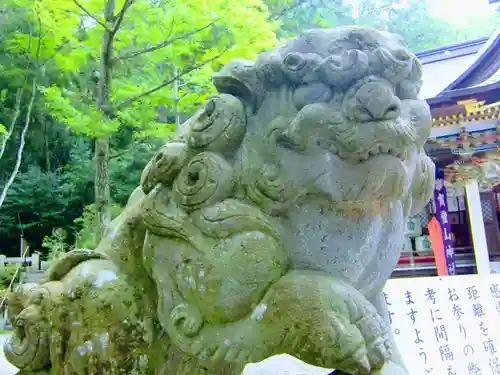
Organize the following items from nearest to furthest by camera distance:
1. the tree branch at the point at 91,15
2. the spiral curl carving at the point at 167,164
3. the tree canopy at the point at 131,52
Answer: the spiral curl carving at the point at 167,164 → the tree branch at the point at 91,15 → the tree canopy at the point at 131,52

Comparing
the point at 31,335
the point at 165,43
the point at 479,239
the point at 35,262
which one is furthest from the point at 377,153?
the point at 35,262

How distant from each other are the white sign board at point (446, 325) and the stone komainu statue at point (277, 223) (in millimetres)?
1068

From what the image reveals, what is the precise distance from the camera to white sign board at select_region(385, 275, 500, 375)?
2.14 m

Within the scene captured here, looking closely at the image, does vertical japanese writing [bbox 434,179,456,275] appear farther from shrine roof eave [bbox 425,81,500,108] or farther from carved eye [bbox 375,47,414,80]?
carved eye [bbox 375,47,414,80]

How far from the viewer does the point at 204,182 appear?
106 centimetres

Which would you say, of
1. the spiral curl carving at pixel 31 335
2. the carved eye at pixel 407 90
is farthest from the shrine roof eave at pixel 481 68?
the spiral curl carving at pixel 31 335

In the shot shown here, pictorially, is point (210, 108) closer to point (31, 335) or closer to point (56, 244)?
point (31, 335)

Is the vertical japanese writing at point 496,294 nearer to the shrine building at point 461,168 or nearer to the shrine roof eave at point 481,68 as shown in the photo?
the shrine building at point 461,168

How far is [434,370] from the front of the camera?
2105mm

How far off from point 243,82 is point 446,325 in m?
1.72

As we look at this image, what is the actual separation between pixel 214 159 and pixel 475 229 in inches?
228

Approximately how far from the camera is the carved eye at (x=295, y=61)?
1.03 m

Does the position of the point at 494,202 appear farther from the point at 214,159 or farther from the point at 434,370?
the point at 214,159

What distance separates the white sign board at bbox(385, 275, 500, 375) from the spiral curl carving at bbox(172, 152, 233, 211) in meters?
1.47
